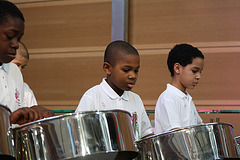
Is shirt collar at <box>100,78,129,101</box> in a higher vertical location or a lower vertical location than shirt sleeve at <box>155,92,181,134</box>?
higher

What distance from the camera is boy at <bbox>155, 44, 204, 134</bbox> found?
5.31 feet

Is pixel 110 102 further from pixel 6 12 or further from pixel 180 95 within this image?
pixel 6 12

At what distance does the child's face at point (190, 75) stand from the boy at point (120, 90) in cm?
28

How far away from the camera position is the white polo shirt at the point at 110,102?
149 centimetres

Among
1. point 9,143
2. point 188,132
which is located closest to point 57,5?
point 188,132

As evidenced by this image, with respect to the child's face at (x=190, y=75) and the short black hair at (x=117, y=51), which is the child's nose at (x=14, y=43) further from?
the child's face at (x=190, y=75)

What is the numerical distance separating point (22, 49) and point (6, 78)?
2.78 feet

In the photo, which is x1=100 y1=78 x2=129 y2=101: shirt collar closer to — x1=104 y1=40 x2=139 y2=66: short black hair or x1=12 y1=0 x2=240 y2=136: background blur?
x1=104 y1=40 x2=139 y2=66: short black hair

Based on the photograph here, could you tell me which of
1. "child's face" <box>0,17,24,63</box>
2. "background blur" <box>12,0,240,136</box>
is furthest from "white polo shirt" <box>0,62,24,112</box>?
"background blur" <box>12,0,240,136</box>

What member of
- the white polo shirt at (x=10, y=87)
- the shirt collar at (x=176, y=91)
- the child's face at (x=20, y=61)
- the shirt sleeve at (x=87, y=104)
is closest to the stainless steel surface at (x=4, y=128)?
the white polo shirt at (x=10, y=87)

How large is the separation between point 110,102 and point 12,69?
38cm

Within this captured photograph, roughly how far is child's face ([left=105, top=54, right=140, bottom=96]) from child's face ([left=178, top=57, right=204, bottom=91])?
305mm

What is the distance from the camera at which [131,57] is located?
1569 mm

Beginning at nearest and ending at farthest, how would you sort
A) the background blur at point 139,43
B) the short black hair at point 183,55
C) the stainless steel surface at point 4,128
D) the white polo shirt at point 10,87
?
the stainless steel surface at point 4,128
the white polo shirt at point 10,87
the short black hair at point 183,55
the background blur at point 139,43
